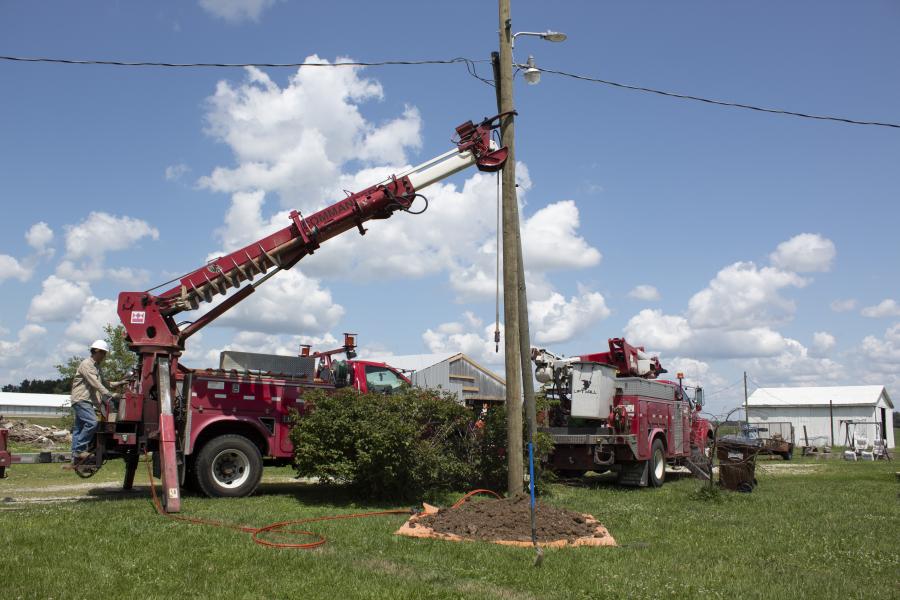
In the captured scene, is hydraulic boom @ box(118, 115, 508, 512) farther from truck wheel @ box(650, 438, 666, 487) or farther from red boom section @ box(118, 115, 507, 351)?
truck wheel @ box(650, 438, 666, 487)

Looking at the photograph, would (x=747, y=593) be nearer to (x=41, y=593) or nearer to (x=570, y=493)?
(x=41, y=593)

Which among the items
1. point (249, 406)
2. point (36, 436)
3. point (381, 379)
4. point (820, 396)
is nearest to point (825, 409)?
point (820, 396)

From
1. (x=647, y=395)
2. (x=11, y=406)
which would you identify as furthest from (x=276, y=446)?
(x=11, y=406)

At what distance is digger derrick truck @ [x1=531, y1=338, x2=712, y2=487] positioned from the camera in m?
14.6

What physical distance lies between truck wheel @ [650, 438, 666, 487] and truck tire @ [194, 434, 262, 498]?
7.84 m

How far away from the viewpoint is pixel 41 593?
5.73 m

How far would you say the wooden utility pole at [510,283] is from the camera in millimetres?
10562

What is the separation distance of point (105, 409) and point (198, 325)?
71.8 inches

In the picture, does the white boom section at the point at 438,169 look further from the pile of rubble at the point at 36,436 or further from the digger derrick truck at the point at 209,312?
the pile of rubble at the point at 36,436

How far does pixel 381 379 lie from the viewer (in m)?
14.4

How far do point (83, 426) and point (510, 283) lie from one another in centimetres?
656

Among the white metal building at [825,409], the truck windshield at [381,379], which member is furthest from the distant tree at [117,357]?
the white metal building at [825,409]

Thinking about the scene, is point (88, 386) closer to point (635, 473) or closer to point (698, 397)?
point (635, 473)

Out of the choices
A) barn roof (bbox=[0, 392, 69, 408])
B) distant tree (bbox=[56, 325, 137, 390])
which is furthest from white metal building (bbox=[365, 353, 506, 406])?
barn roof (bbox=[0, 392, 69, 408])
